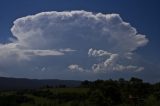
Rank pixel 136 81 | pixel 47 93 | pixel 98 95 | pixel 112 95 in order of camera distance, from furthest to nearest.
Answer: pixel 47 93 → pixel 136 81 → pixel 112 95 → pixel 98 95

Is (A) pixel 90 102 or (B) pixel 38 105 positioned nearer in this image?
(A) pixel 90 102

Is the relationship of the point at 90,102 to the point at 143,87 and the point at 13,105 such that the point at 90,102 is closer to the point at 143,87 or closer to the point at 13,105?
the point at 143,87

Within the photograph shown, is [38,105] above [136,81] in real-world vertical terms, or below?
below

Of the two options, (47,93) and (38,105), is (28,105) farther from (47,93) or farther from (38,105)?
(47,93)

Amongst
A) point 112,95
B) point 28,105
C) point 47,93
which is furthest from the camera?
point 47,93

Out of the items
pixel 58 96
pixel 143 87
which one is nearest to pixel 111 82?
pixel 143 87

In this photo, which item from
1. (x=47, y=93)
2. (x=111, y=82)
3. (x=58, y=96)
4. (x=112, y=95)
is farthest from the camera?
(x=47, y=93)

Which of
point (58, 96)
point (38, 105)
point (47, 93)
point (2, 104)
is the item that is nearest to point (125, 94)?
point (38, 105)

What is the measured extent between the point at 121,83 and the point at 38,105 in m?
21.4

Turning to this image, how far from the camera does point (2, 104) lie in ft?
328

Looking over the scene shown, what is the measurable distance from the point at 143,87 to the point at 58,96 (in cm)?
3649

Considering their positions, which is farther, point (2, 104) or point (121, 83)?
point (2, 104)

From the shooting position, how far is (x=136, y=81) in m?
94.6

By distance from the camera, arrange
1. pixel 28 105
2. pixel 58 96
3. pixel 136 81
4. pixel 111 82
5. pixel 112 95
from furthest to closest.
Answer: pixel 58 96, pixel 28 105, pixel 136 81, pixel 111 82, pixel 112 95
